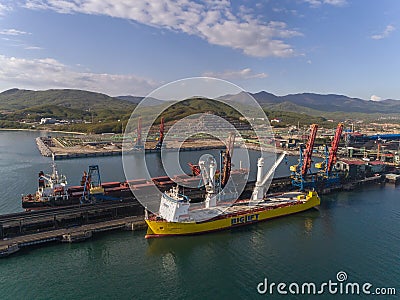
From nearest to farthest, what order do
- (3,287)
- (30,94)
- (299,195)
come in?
(3,287)
(299,195)
(30,94)

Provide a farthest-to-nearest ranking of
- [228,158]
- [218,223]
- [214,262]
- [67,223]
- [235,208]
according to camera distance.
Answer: [228,158] → [235,208] → [218,223] → [67,223] → [214,262]

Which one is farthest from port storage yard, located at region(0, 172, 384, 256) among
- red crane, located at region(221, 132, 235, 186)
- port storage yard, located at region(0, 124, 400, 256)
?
red crane, located at region(221, 132, 235, 186)

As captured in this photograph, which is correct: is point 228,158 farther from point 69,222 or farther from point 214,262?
point 69,222

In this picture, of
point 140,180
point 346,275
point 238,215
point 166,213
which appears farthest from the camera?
point 140,180

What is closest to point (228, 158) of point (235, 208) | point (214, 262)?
point (235, 208)

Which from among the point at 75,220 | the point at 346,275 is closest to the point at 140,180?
the point at 75,220

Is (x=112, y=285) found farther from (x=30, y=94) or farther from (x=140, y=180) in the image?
(x=30, y=94)

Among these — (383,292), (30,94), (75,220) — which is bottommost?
(383,292)
